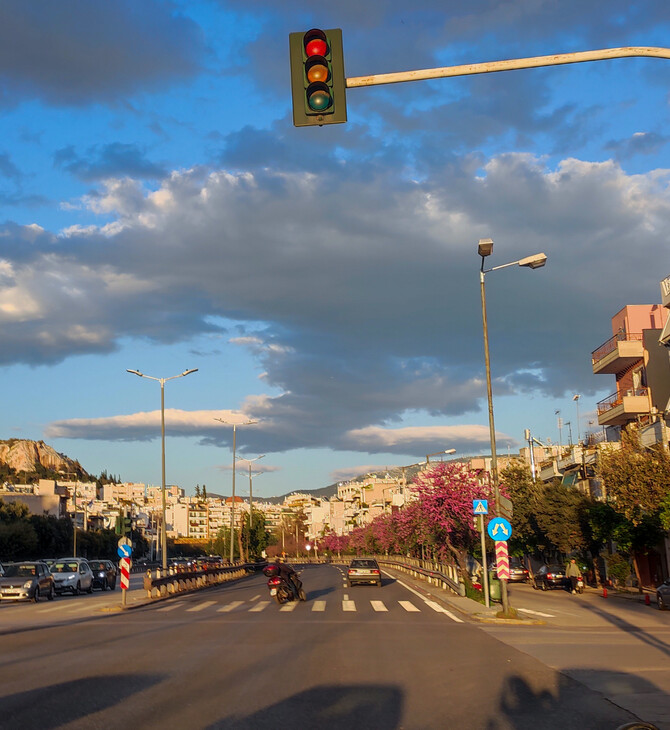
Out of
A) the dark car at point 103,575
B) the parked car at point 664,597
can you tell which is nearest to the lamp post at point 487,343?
the parked car at point 664,597

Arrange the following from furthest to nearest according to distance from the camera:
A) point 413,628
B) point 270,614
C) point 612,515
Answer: point 612,515
point 270,614
point 413,628

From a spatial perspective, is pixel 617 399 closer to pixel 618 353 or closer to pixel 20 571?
pixel 618 353

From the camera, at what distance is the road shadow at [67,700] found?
29.2 feet

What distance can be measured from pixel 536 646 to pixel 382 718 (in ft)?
28.6

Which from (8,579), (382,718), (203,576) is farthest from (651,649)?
(203,576)

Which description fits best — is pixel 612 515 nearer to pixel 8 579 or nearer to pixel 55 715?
Result: pixel 8 579

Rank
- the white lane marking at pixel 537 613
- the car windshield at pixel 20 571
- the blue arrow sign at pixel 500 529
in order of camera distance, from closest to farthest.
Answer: the blue arrow sign at pixel 500 529
the white lane marking at pixel 537 613
the car windshield at pixel 20 571

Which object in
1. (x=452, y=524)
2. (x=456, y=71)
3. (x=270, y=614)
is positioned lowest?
(x=270, y=614)

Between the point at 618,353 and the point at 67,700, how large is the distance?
4197cm

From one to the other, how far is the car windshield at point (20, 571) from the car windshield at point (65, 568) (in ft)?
16.8

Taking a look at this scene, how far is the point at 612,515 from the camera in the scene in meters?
41.4

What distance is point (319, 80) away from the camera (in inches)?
338

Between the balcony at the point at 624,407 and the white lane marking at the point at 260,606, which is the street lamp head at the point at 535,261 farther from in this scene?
the balcony at the point at 624,407

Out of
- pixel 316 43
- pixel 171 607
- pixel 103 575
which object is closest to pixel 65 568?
pixel 103 575
